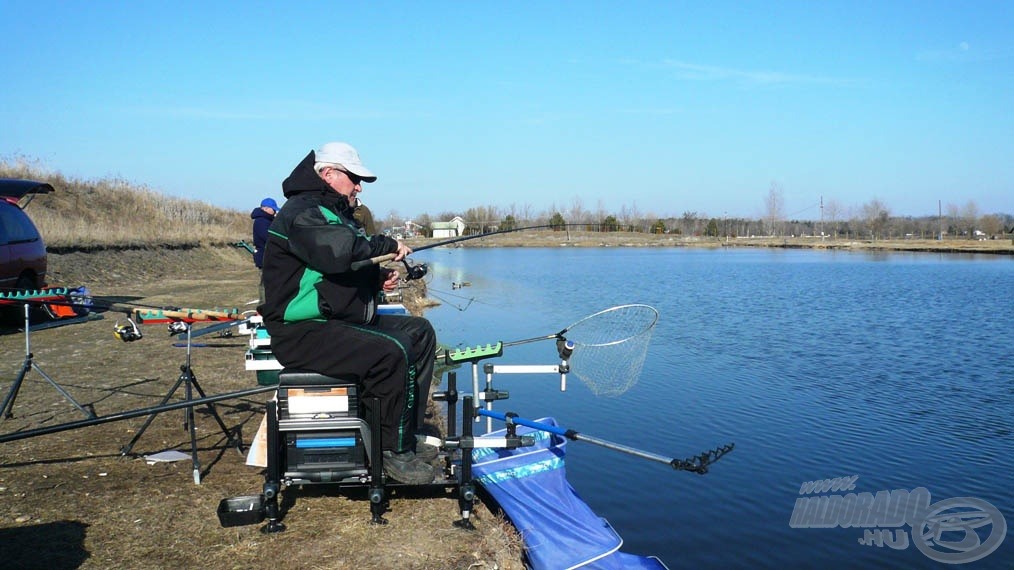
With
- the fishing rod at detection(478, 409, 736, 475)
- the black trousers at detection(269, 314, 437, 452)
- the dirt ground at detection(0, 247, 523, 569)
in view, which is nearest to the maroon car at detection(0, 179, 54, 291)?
the dirt ground at detection(0, 247, 523, 569)

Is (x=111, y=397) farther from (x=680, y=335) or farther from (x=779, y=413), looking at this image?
(x=680, y=335)

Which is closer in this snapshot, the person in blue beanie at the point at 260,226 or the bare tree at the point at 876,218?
the person in blue beanie at the point at 260,226

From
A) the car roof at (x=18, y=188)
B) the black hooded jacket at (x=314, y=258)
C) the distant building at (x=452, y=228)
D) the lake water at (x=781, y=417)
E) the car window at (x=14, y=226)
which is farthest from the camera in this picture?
the distant building at (x=452, y=228)

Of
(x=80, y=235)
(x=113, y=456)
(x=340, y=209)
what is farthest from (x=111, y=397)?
(x=80, y=235)

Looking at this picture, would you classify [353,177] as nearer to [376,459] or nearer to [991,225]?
[376,459]

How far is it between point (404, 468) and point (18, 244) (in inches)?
404

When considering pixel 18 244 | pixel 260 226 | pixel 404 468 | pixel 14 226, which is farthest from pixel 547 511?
pixel 14 226

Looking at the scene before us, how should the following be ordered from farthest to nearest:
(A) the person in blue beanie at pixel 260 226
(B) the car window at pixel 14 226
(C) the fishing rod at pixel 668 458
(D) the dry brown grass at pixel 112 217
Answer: (D) the dry brown grass at pixel 112 217 → (B) the car window at pixel 14 226 → (A) the person in blue beanie at pixel 260 226 → (C) the fishing rod at pixel 668 458

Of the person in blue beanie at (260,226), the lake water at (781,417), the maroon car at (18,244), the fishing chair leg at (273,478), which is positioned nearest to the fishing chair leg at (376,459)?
the fishing chair leg at (273,478)

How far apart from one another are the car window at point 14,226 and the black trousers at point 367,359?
9655 millimetres

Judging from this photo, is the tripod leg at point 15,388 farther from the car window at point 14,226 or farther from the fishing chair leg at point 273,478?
the car window at point 14,226

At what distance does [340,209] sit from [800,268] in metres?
48.1

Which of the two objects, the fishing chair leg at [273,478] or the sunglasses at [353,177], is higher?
the sunglasses at [353,177]

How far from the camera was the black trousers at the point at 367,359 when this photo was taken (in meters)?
4.64
